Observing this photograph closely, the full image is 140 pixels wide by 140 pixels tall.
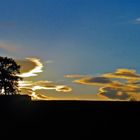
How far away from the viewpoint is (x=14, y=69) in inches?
1933
